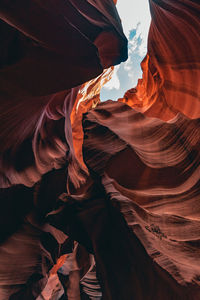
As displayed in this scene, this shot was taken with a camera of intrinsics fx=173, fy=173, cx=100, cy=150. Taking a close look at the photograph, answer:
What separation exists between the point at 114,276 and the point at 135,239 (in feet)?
3.18

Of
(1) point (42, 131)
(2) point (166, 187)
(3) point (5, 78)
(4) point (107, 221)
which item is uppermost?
(3) point (5, 78)

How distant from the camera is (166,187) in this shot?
2.66 meters

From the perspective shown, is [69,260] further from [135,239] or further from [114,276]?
[135,239]

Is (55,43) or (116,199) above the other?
(55,43)

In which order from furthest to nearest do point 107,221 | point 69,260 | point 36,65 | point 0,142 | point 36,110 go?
point 69,260 < point 36,110 < point 0,142 < point 36,65 < point 107,221

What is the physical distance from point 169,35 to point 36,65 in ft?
11.6

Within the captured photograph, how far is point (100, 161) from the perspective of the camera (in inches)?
110

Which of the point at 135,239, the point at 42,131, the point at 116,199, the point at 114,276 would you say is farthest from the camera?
the point at 42,131

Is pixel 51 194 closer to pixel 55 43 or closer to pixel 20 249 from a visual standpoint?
pixel 20 249

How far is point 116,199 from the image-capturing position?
2.19 metres

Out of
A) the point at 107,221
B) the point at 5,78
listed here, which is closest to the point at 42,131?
the point at 5,78

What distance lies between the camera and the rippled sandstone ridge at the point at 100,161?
2.08m

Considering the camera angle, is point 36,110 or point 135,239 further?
point 36,110

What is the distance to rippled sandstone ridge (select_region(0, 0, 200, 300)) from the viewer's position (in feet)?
6.82
